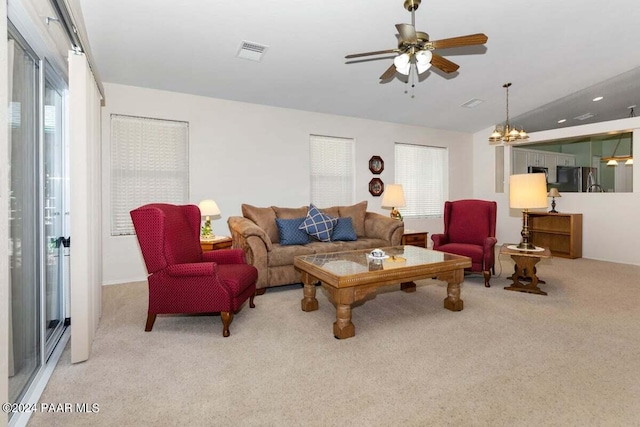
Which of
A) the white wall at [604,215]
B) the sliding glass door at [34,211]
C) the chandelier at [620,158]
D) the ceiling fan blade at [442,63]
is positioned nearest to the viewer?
the sliding glass door at [34,211]

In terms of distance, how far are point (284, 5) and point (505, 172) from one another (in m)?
Answer: 6.00

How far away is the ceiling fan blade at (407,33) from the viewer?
2.53m

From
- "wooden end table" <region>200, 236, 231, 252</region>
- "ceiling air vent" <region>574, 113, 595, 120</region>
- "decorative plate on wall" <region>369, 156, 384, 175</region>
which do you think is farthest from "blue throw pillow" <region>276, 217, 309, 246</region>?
"ceiling air vent" <region>574, 113, 595, 120</region>

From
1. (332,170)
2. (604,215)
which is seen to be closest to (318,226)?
(332,170)

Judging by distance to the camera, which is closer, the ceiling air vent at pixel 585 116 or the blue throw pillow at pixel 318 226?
the blue throw pillow at pixel 318 226

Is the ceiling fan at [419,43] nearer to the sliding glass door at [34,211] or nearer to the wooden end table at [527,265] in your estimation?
the sliding glass door at [34,211]

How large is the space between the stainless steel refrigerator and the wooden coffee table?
4969 millimetres

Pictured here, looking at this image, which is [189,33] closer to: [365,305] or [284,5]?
[284,5]

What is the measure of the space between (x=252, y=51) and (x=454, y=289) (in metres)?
3.29

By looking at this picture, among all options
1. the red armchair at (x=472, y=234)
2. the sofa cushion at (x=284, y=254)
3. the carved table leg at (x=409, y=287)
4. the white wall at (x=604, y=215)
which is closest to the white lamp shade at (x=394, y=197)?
the red armchair at (x=472, y=234)

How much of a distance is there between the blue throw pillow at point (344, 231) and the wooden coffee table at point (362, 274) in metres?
0.88

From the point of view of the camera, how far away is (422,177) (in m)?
6.82

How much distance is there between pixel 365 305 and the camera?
11.0 feet

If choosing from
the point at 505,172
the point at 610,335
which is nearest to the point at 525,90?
the point at 505,172
